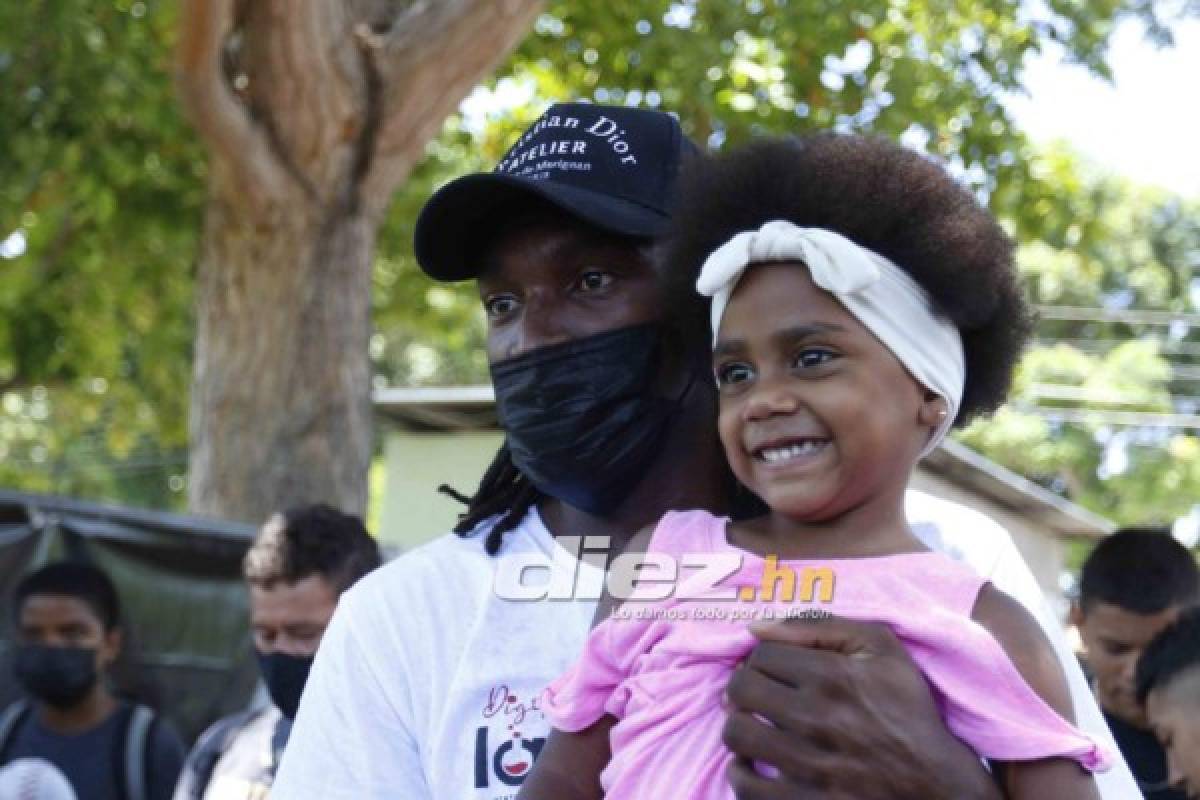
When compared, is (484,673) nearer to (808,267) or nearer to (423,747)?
(423,747)

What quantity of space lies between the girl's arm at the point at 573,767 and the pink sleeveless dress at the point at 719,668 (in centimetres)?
2

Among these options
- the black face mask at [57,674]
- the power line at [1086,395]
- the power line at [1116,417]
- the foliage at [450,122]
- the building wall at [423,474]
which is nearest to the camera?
the black face mask at [57,674]

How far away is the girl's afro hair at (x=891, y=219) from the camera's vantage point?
2355 mm

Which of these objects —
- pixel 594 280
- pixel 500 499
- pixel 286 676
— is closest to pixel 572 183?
pixel 594 280

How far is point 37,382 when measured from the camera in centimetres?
1388

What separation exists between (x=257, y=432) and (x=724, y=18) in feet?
10.4

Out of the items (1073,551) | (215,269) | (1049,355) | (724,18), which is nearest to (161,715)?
(215,269)

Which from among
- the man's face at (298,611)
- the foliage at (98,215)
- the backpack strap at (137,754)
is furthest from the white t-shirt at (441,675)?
the foliage at (98,215)

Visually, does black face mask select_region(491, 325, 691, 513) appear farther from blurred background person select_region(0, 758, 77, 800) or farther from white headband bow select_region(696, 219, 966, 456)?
blurred background person select_region(0, 758, 77, 800)

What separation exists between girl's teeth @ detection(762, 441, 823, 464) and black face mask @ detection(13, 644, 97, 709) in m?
4.46

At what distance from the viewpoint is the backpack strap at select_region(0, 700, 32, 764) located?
20.0 feet

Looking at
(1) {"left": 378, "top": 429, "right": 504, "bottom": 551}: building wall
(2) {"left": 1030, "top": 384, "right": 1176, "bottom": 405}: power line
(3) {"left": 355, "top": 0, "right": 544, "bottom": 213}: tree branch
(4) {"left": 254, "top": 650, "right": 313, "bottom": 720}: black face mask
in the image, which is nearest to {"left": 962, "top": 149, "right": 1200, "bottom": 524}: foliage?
(2) {"left": 1030, "top": 384, "right": 1176, "bottom": 405}: power line

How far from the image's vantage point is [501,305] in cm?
288

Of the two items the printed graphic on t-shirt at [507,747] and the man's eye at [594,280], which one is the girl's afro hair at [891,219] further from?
the printed graphic on t-shirt at [507,747]
